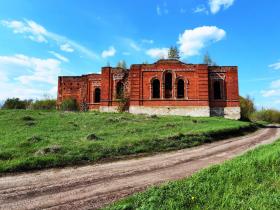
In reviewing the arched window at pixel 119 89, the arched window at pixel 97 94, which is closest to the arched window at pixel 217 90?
the arched window at pixel 119 89

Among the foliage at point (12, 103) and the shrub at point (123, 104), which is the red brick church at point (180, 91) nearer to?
the shrub at point (123, 104)

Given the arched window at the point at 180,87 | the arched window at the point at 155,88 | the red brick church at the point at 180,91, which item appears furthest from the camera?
the arched window at the point at 155,88

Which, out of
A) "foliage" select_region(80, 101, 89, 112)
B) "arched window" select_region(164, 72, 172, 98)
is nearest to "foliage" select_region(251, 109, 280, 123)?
"arched window" select_region(164, 72, 172, 98)

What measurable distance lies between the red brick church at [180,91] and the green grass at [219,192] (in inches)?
976

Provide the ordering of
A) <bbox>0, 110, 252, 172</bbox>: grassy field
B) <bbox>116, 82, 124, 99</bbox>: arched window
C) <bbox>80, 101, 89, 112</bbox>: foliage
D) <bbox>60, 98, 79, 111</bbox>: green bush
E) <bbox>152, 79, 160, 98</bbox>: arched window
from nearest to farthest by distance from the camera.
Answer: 1. <bbox>0, 110, 252, 172</bbox>: grassy field
2. <bbox>152, 79, 160, 98</bbox>: arched window
3. <bbox>116, 82, 124, 99</bbox>: arched window
4. <bbox>60, 98, 79, 111</bbox>: green bush
5. <bbox>80, 101, 89, 112</bbox>: foliage

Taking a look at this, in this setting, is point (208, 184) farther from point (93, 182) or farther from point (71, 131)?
point (71, 131)

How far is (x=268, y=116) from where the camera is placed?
58.9 m

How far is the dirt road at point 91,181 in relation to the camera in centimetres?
630

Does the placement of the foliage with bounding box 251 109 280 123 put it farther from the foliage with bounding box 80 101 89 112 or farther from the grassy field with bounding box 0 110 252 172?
the grassy field with bounding box 0 110 252 172

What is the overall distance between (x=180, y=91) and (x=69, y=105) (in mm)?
15475

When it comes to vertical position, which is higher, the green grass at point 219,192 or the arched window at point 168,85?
the arched window at point 168,85

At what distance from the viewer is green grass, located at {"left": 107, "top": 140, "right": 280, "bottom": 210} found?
223 inches

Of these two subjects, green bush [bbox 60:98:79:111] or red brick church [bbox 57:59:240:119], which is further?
green bush [bbox 60:98:79:111]

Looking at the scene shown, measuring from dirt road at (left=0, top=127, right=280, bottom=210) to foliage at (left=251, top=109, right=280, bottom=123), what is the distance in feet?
170
